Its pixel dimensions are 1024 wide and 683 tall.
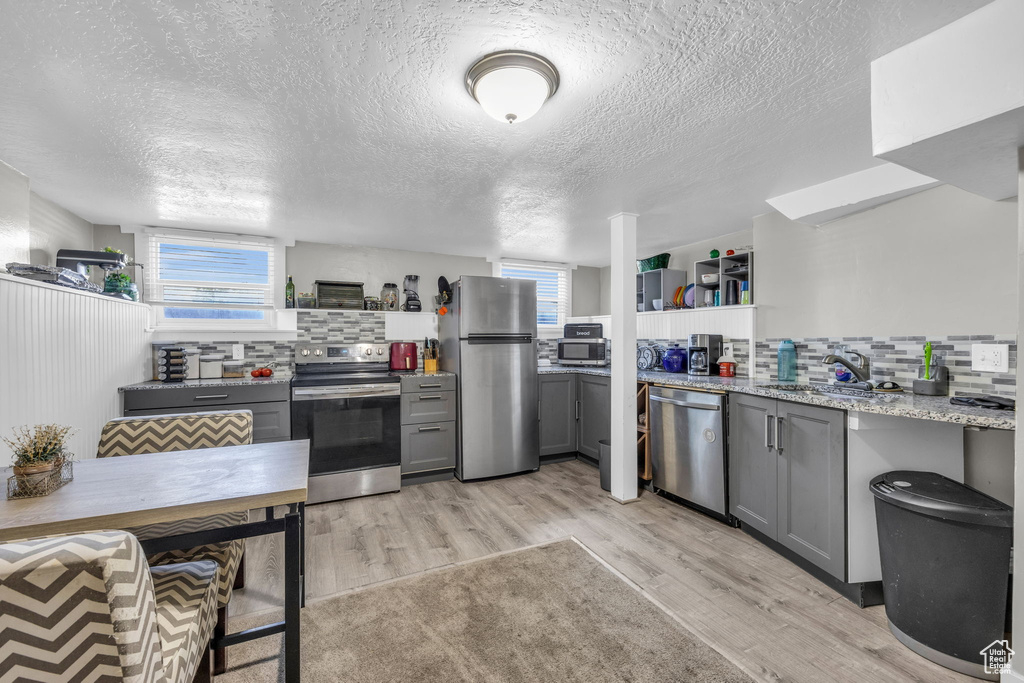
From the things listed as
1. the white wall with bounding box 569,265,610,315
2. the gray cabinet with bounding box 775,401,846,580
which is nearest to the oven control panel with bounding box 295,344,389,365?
the white wall with bounding box 569,265,610,315

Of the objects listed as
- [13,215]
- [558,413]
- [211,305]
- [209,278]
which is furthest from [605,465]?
[13,215]

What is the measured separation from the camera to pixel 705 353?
12.0 ft

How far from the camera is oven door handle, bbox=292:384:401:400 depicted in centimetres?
334

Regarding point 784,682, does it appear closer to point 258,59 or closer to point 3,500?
point 3,500

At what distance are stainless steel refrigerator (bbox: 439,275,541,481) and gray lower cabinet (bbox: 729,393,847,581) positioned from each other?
181 centimetres

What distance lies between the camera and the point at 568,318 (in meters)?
5.34

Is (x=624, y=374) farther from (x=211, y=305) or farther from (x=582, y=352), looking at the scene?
(x=211, y=305)

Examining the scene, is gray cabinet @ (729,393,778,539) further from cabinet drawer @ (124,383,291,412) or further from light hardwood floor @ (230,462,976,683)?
cabinet drawer @ (124,383,291,412)

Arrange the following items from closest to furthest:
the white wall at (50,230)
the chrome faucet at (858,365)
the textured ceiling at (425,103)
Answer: the textured ceiling at (425,103) < the chrome faucet at (858,365) < the white wall at (50,230)

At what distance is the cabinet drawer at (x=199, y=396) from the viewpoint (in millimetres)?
3033

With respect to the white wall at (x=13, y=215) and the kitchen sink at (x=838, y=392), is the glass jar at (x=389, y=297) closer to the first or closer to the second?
the white wall at (x=13, y=215)

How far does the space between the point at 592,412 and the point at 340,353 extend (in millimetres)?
2544

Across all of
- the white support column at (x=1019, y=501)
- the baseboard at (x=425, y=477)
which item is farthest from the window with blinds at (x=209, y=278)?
the white support column at (x=1019, y=501)

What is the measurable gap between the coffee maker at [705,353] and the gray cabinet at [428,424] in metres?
2.14
